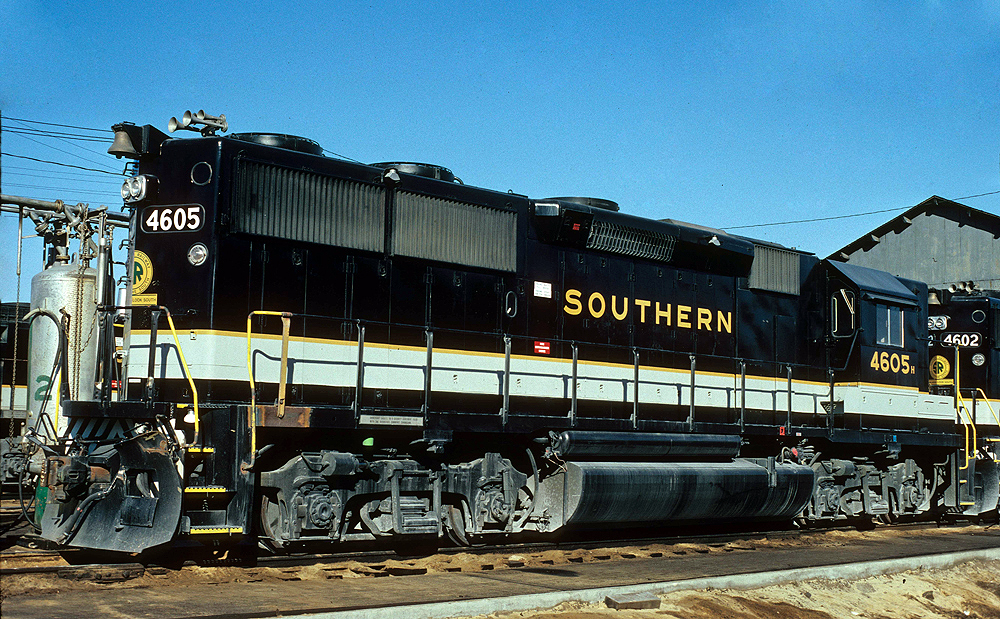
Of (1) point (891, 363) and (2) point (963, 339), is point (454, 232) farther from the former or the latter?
(2) point (963, 339)

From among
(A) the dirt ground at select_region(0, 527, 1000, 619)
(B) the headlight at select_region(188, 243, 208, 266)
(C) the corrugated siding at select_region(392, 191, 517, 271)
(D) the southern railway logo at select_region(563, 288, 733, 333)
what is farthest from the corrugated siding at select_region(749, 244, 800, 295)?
(B) the headlight at select_region(188, 243, 208, 266)

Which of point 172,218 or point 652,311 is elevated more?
point 172,218

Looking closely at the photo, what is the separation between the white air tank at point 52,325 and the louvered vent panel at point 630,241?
643 cm

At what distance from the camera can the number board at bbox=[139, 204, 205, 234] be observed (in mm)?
9430

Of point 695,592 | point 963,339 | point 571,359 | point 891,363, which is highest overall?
point 963,339

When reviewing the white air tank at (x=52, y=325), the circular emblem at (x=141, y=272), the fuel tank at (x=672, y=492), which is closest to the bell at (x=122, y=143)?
the circular emblem at (x=141, y=272)

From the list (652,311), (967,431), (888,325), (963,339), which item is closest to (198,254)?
(652,311)

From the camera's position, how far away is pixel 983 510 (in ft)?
53.1

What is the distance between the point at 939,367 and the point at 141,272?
14.2 meters

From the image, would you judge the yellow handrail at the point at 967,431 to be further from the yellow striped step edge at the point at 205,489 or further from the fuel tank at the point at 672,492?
the yellow striped step edge at the point at 205,489

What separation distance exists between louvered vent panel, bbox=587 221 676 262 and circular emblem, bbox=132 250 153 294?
17.8 feet

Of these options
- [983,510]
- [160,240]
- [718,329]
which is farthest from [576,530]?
[983,510]

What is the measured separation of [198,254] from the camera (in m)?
9.38

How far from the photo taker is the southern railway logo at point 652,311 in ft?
39.9
